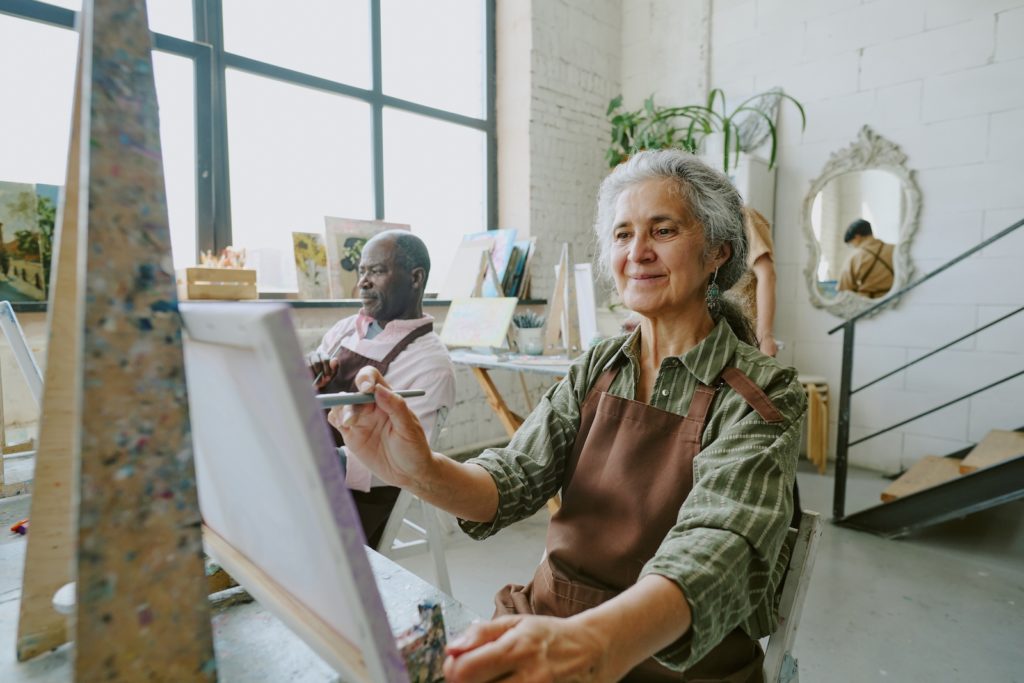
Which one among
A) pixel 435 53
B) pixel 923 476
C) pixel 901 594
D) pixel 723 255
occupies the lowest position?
pixel 901 594

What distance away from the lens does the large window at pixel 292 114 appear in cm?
271

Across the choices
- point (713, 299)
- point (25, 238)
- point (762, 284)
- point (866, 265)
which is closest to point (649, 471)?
point (713, 299)

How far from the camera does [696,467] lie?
929mm

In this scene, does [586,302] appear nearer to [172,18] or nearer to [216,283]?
[216,283]

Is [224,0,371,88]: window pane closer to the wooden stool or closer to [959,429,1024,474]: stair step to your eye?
the wooden stool

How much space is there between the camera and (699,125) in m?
4.68

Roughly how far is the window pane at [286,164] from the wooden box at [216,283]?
0.53 meters

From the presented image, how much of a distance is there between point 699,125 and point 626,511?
4.38 m

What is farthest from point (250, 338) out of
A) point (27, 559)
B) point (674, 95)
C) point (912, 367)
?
point (674, 95)

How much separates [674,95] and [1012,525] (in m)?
3.71

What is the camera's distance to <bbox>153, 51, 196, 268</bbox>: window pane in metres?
3.02

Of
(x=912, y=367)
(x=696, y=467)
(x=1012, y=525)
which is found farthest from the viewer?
(x=912, y=367)

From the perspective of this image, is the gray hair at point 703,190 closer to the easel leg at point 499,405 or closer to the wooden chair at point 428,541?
the wooden chair at point 428,541

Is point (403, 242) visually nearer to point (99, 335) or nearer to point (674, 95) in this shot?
point (99, 335)
